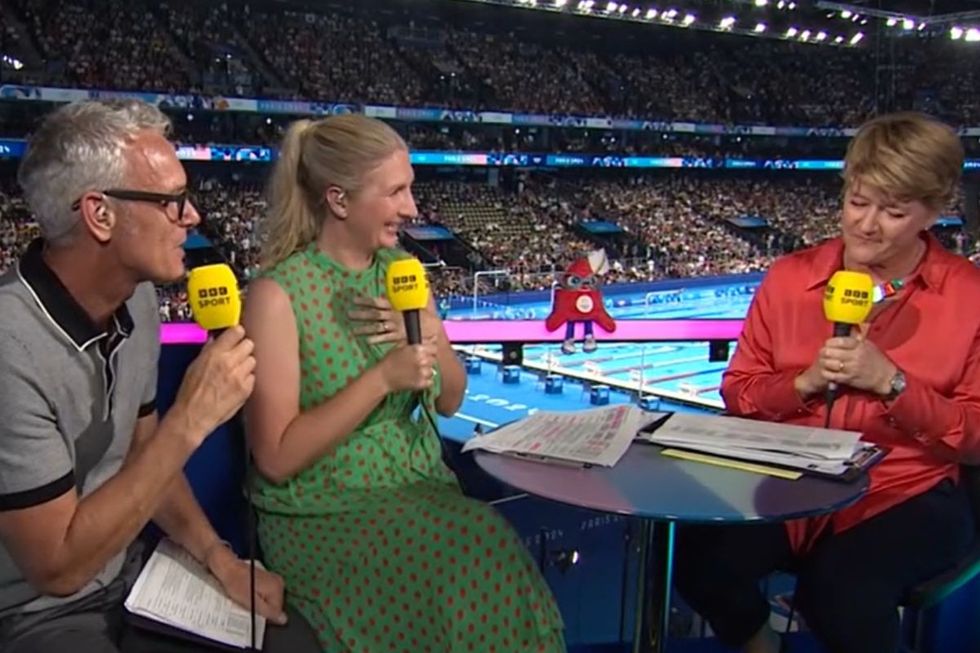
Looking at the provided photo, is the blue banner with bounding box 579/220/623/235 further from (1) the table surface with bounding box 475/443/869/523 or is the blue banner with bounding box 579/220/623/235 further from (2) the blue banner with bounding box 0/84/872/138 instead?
(1) the table surface with bounding box 475/443/869/523

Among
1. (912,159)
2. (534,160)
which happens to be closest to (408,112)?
(534,160)

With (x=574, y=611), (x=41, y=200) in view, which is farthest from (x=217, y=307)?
(x=574, y=611)

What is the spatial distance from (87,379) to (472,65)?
20.7m

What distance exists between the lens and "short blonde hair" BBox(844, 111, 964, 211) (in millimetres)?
1469

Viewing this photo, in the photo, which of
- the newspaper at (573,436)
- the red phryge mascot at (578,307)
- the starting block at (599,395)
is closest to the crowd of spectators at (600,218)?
the starting block at (599,395)

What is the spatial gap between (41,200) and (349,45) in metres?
19.5

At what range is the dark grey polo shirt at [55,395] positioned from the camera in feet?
3.45

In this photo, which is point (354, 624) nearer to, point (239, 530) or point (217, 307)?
point (217, 307)

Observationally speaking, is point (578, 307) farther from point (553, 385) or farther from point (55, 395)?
point (55, 395)

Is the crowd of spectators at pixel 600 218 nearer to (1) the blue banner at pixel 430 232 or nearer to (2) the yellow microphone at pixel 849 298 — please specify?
(1) the blue banner at pixel 430 232

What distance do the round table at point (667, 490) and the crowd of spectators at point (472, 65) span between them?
12.8m

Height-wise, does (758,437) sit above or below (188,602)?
above

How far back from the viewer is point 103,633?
3.93 feet

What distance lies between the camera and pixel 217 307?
1124mm
